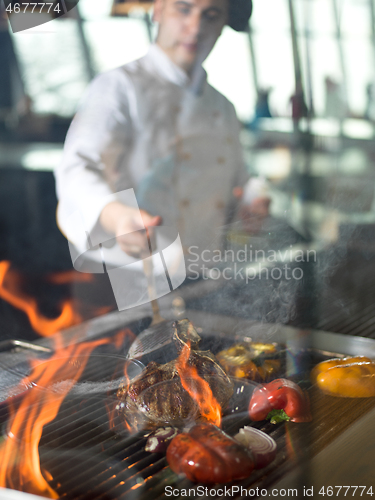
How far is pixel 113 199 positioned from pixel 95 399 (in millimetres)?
453

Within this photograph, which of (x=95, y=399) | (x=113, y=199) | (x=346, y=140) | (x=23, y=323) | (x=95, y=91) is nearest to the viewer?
(x=95, y=399)

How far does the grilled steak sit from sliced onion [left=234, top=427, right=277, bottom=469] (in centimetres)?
7

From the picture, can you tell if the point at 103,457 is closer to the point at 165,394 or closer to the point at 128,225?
the point at 165,394

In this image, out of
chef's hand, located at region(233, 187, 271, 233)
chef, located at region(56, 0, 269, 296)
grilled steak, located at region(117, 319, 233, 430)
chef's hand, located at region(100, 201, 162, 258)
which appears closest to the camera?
grilled steak, located at region(117, 319, 233, 430)

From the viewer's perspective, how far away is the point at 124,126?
123 centimetres

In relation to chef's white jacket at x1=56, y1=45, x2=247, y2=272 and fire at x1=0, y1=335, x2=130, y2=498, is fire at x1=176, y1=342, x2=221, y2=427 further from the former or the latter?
chef's white jacket at x1=56, y1=45, x2=247, y2=272

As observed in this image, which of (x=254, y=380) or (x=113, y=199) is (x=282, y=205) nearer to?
(x=113, y=199)

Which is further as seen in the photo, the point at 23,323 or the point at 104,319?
the point at 23,323

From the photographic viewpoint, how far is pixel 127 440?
2.34ft

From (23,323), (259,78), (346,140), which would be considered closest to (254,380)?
(259,78)

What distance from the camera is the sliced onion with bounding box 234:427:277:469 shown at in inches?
24.7

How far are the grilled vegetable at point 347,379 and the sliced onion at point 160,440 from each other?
Answer: 30 cm

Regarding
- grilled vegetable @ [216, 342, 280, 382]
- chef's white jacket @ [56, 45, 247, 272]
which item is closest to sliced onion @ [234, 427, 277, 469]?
grilled vegetable @ [216, 342, 280, 382]

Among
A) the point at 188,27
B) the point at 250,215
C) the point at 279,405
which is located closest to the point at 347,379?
the point at 279,405
